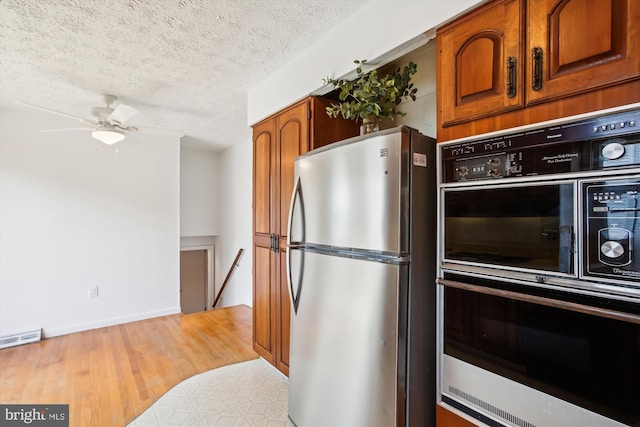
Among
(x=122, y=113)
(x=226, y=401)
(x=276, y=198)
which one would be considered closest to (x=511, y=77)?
(x=276, y=198)

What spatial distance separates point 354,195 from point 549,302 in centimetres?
81

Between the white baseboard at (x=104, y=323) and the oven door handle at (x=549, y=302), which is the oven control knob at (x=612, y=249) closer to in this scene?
the oven door handle at (x=549, y=302)

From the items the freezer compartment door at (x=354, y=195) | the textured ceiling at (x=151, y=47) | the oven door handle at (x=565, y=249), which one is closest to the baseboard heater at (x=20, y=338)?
the textured ceiling at (x=151, y=47)

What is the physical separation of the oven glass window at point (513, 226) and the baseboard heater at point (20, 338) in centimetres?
431

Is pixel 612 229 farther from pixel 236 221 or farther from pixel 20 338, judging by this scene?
pixel 20 338

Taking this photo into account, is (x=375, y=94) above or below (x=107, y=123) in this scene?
below

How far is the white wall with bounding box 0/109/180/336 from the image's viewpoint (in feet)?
10.6

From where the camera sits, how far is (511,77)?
1.07m

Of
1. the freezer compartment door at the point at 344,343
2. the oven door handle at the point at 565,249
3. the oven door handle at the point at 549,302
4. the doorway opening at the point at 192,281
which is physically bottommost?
the doorway opening at the point at 192,281

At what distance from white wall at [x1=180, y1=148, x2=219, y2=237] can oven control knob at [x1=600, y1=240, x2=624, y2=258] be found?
511cm

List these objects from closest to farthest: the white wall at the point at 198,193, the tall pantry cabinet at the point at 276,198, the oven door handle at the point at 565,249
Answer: the oven door handle at the point at 565,249 < the tall pantry cabinet at the point at 276,198 < the white wall at the point at 198,193

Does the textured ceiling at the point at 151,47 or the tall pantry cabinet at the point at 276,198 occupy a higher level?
the textured ceiling at the point at 151,47

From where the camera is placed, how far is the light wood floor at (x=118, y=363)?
7.19ft

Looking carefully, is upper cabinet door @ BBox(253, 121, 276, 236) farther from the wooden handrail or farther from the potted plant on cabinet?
the wooden handrail
